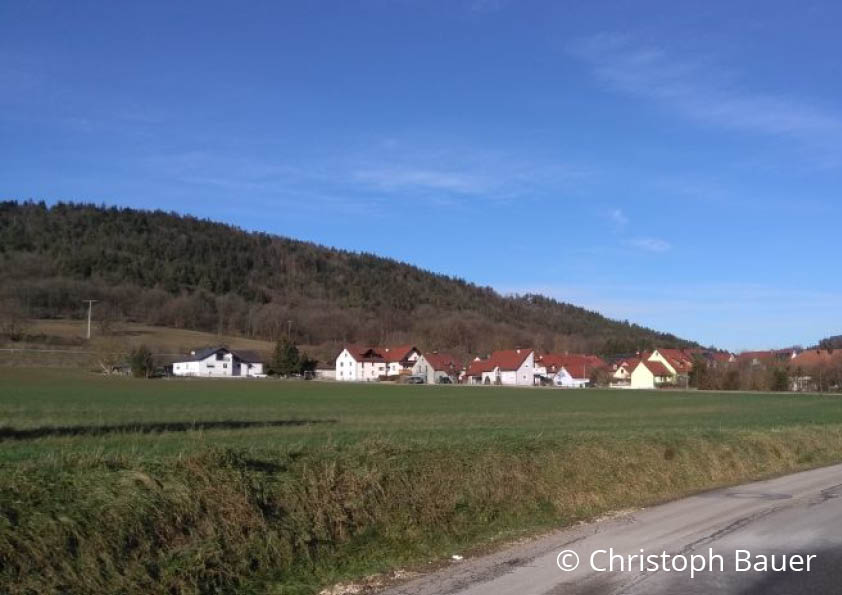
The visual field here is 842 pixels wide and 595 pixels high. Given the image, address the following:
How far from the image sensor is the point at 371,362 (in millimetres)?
172625

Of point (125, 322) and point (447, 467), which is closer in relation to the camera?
point (447, 467)

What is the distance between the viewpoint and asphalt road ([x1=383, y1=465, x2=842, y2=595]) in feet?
28.8

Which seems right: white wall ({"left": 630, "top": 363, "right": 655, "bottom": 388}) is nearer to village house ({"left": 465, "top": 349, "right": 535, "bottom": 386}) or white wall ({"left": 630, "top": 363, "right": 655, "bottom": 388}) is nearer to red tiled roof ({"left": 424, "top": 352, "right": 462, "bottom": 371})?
village house ({"left": 465, "top": 349, "right": 535, "bottom": 386})

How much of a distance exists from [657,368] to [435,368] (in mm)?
45210

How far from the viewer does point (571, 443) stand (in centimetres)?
1709

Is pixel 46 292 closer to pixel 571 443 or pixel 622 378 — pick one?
pixel 622 378

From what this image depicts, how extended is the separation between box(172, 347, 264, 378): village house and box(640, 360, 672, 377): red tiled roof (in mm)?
68742

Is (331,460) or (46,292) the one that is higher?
(46,292)

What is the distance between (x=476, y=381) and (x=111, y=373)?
242 feet

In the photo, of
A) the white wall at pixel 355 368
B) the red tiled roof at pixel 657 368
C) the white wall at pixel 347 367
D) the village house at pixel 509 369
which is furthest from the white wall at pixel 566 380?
the white wall at pixel 347 367

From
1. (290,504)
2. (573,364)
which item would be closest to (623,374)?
(573,364)

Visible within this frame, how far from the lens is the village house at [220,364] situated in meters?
149

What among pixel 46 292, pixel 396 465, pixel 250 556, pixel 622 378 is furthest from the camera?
pixel 46 292

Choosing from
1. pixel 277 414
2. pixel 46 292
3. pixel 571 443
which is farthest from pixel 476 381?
pixel 571 443
